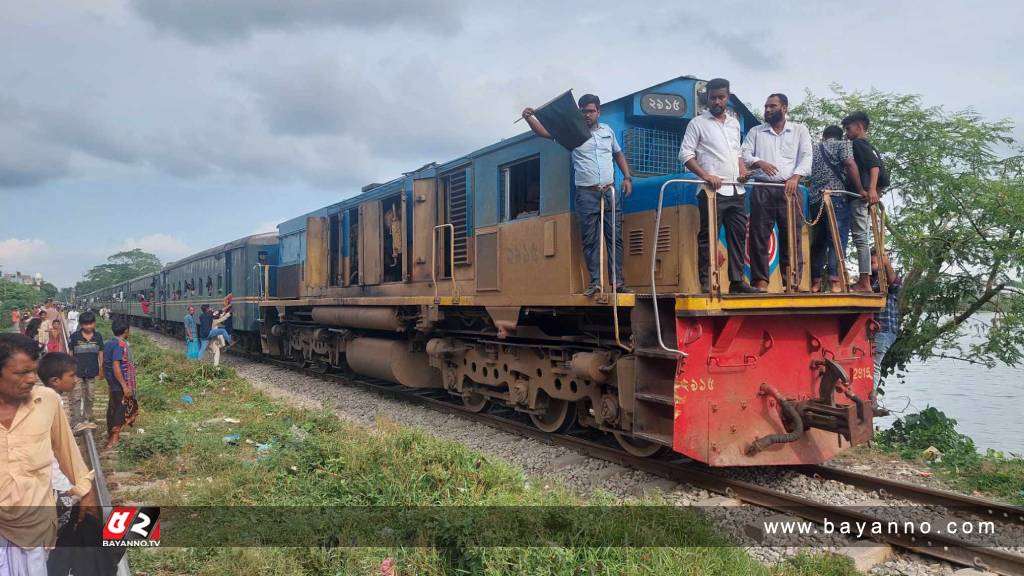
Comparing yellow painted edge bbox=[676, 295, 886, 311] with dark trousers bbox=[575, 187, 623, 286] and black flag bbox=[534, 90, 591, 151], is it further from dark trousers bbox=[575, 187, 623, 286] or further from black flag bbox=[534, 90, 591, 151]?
black flag bbox=[534, 90, 591, 151]

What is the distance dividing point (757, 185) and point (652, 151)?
1388 mm

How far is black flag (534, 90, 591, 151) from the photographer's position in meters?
6.03

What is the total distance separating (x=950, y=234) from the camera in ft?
28.2

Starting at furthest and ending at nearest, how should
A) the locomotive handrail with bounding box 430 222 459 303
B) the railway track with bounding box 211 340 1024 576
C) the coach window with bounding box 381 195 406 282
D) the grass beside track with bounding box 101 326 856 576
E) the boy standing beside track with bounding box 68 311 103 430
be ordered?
the coach window with bounding box 381 195 406 282, the locomotive handrail with bounding box 430 222 459 303, the boy standing beside track with bounding box 68 311 103 430, the railway track with bounding box 211 340 1024 576, the grass beside track with bounding box 101 326 856 576

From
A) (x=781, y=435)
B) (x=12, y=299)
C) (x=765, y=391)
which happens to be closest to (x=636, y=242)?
(x=765, y=391)

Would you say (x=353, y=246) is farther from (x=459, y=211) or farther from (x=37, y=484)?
(x=37, y=484)

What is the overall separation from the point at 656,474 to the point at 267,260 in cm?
1386

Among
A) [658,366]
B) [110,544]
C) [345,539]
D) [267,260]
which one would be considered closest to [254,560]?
[345,539]

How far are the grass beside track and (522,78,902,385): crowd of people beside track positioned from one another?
211 cm

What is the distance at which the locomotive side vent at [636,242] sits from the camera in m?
6.40

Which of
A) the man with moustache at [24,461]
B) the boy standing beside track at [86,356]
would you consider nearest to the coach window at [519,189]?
the boy standing beside track at [86,356]

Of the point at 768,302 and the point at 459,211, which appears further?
the point at 459,211

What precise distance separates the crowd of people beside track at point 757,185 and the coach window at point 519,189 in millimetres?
1240

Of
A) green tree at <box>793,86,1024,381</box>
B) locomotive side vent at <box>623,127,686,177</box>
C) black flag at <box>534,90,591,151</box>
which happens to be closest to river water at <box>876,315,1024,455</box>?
green tree at <box>793,86,1024,381</box>
